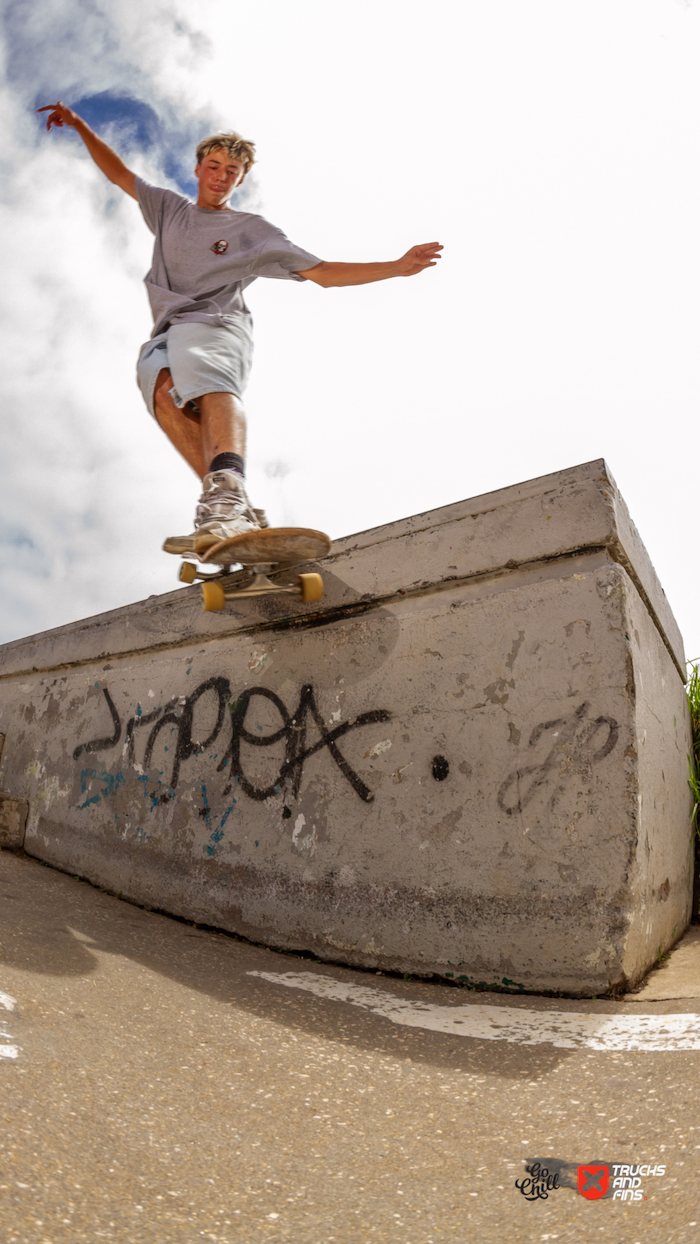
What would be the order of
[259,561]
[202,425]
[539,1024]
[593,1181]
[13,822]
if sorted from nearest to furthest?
[593,1181] → [539,1024] → [259,561] → [202,425] → [13,822]

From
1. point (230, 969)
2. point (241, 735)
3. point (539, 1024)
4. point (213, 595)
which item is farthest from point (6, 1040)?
point (213, 595)

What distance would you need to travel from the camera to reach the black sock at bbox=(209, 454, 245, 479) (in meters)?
3.03

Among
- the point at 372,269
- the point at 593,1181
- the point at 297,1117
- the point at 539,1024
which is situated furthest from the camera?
the point at 372,269

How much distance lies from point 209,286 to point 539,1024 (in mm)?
3367

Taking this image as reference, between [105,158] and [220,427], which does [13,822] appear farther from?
[105,158]

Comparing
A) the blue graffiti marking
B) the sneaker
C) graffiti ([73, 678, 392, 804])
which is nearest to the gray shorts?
the sneaker

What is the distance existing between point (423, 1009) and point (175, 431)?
2650 millimetres

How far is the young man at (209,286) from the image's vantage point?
3.07 meters

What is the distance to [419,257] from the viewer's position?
3.18 m

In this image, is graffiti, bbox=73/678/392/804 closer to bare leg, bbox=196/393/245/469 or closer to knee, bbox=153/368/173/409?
bare leg, bbox=196/393/245/469

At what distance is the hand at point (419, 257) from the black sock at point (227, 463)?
1.21m

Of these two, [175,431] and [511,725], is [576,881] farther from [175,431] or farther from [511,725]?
[175,431]

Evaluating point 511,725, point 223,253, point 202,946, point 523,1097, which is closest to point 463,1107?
point 523,1097

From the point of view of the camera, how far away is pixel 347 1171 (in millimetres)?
1321
